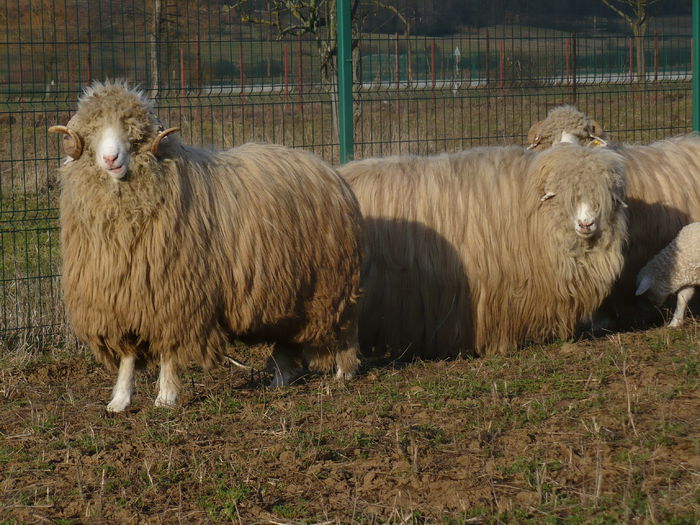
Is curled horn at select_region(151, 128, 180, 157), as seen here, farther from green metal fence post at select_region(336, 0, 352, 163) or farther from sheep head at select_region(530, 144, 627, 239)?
green metal fence post at select_region(336, 0, 352, 163)

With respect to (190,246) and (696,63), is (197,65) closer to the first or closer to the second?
(190,246)

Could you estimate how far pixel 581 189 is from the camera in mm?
6695

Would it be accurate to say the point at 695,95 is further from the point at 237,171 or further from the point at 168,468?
the point at 168,468

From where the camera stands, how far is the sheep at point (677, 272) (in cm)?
734

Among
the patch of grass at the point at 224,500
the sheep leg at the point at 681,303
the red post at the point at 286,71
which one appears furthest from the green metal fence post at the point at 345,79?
the patch of grass at the point at 224,500

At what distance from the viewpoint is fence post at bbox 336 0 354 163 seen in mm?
8289

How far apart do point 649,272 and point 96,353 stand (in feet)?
13.4

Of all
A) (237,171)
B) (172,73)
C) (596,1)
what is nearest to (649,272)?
(237,171)

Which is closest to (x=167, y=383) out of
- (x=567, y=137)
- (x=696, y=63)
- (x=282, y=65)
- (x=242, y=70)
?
(x=242, y=70)

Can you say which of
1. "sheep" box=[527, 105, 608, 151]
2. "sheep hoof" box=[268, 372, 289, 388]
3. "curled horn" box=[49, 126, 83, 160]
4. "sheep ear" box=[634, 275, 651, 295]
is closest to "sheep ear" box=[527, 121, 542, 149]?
"sheep" box=[527, 105, 608, 151]

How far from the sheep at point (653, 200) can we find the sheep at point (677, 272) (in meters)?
0.23

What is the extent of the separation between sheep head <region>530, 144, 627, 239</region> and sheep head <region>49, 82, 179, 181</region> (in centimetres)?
275

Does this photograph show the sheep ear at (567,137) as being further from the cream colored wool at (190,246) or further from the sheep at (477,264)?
the cream colored wool at (190,246)

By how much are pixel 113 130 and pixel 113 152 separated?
0.15m
